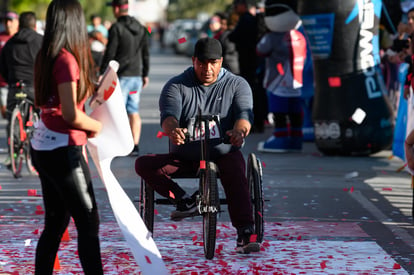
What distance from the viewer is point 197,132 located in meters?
7.36

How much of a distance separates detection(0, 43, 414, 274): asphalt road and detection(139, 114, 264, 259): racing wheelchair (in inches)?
11.6

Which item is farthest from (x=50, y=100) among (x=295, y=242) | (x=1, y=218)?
(x=1, y=218)

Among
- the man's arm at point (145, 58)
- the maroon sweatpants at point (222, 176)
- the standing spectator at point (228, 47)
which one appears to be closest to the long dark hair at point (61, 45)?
the maroon sweatpants at point (222, 176)

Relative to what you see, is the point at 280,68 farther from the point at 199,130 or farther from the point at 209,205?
the point at 209,205

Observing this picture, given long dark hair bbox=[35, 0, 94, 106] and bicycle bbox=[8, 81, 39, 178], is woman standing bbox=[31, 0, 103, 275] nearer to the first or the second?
long dark hair bbox=[35, 0, 94, 106]

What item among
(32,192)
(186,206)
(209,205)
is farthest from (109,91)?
(32,192)

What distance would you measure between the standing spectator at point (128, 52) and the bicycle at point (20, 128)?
1.90 metres

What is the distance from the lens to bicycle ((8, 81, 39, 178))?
38.1 ft

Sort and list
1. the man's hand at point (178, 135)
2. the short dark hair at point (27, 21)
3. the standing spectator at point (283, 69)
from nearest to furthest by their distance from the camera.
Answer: the man's hand at point (178, 135) → the short dark hair at point (27, 21) → the standing spectator at point (283, 69)

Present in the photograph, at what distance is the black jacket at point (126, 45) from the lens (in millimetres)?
13508

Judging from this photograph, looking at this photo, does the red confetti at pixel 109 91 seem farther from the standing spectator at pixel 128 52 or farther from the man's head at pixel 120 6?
the man's head at pixel 120 6

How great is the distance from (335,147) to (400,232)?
17.6 feet

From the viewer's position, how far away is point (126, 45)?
44.6ft

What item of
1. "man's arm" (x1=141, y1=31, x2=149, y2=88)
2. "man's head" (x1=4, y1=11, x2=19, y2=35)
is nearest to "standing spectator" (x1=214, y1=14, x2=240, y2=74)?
"man's arm" (x1=141, y1=31, x2=149, y2=88)
